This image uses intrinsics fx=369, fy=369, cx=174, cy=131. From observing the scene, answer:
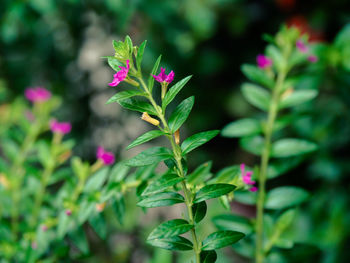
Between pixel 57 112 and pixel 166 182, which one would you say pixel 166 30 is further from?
pixel 166 182

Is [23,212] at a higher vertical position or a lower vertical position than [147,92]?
lower

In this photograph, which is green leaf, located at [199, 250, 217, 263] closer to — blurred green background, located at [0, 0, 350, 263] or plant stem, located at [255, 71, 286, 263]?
plant stem, located at [255, 71, 286, 263]

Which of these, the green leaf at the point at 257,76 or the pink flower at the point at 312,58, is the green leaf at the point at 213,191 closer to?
the green leaf at the point at 257,76

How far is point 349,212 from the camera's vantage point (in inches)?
54.3

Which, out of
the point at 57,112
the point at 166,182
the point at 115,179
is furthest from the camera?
the point at 57,112

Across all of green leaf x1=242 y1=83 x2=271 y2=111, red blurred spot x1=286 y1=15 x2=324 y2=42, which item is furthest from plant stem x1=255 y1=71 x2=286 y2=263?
red blurred spot x1=286 y1=15 x2=324 y2=42

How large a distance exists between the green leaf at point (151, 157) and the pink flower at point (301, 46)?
510 millimetres

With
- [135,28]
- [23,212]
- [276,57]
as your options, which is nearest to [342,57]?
[276,57]

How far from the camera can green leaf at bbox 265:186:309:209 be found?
29.8 inches

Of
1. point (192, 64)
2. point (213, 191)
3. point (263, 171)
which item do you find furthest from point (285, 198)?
point (192, 64)

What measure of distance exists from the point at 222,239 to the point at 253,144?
35 cm

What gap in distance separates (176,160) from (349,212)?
111cm

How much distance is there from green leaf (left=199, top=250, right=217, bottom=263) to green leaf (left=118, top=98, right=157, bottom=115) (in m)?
0.22

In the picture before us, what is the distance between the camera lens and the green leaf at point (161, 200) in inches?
20.0
